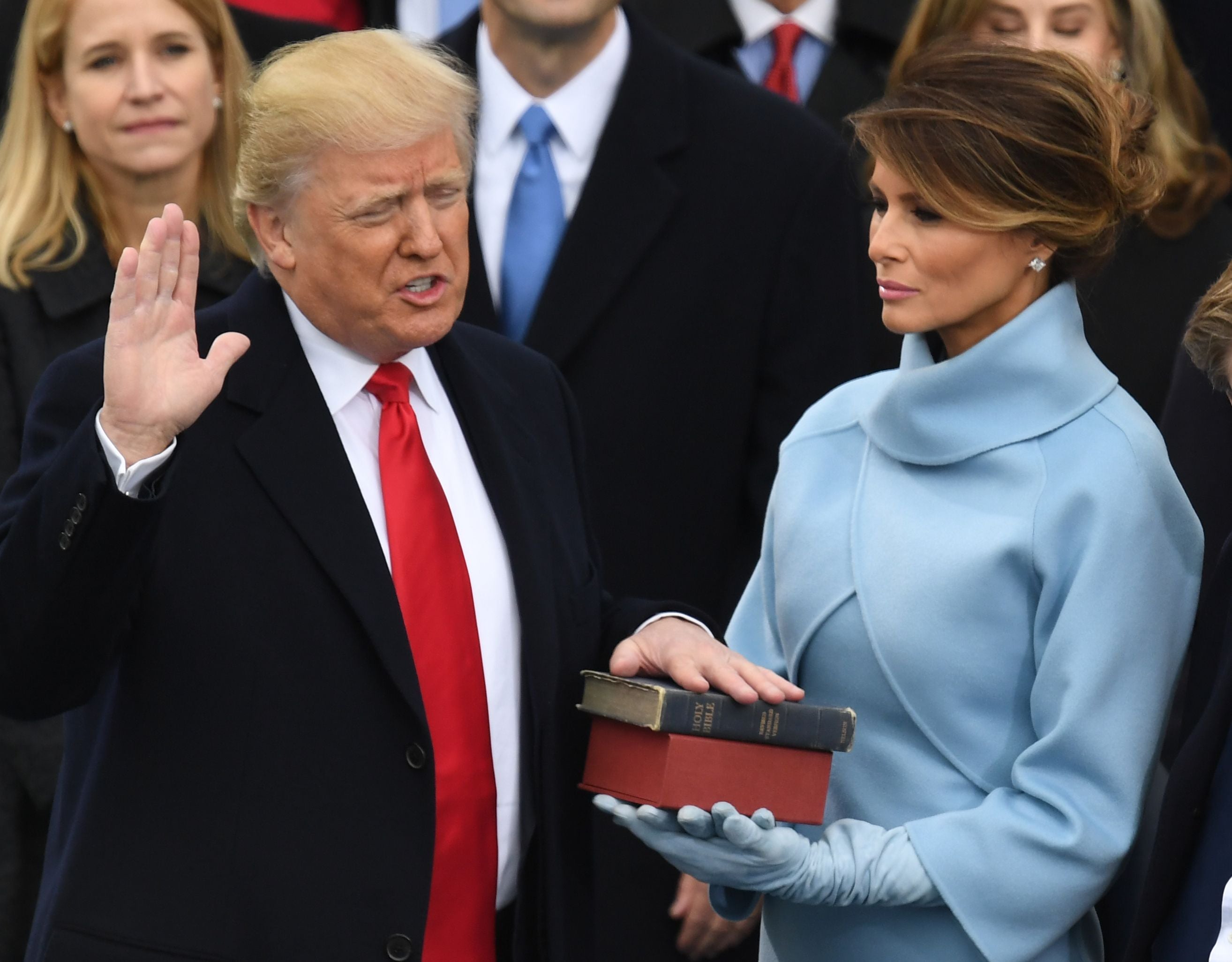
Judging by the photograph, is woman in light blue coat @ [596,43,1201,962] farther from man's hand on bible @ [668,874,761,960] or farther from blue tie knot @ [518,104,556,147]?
blue tie knot @ [518,104,556,147]

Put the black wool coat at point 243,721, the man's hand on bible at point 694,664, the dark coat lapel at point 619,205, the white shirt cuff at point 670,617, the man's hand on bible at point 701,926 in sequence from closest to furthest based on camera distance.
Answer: the black wool coat at point 243,721
the man's hand on bible at point 694,664
the white shirt cuff at point 670,617
the man's hand on bible at point 701,926
the dark coat lapel at point 619,205

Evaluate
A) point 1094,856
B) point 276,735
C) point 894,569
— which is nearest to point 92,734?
point 276,735

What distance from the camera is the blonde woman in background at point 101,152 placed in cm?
402

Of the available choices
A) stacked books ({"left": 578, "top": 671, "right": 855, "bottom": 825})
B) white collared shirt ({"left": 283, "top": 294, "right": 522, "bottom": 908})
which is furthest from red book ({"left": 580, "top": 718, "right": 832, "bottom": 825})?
white collared shirt ({"left": 283, "top": 294, "right": 522, "bottom": 908})

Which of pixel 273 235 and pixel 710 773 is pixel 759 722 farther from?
pixel 273 235

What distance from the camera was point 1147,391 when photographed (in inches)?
167

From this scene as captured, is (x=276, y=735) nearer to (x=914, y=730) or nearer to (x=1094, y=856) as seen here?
→ (x=914, y=730)

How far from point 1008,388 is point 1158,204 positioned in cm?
156

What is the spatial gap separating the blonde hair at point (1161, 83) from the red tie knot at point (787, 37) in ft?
1.66

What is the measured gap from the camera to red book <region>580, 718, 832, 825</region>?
8.98 ft

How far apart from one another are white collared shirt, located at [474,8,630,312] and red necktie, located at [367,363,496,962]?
48.0 inches

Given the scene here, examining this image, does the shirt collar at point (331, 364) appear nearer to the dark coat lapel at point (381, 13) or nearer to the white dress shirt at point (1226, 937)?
the white dress shirt at point (1226, 937)

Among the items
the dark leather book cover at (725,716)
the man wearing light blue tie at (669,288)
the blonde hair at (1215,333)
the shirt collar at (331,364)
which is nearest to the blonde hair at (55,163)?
the man wearing light blue tie at (669,288)

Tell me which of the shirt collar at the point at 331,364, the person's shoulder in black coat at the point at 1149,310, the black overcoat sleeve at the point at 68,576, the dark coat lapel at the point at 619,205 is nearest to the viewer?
the black overcoat sleeve at the point at 68,576
